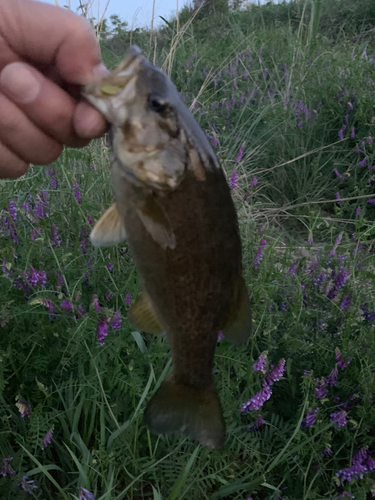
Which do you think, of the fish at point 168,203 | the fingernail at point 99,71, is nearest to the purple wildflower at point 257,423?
the fish at point 168,203

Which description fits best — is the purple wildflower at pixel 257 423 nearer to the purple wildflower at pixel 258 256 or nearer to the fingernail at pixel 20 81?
the purple wildflower at pixel 258 256

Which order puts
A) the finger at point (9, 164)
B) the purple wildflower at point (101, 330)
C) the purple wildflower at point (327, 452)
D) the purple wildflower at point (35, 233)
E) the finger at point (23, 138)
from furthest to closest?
the purple wildflower at point (35, 233), the purple wildflower at point (327, 452), the purple wildflower at point (101, 330), the finger at point (9, 164), the finger at point (23, 138)

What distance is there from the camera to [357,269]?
2.16 meters

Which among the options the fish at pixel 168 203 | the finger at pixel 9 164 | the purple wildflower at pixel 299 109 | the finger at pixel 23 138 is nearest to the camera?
the fish at pixel 168 203

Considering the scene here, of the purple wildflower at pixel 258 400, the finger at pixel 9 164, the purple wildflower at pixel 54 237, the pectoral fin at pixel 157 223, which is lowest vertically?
the purple wildflower at pixel 258 400

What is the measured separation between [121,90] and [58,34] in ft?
1.03

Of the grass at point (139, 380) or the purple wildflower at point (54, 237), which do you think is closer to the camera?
the grass at point (139, 380)

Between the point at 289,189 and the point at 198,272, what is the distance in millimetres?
3319

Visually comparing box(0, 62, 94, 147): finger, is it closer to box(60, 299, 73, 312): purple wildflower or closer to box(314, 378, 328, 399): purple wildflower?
box(60, 299, 73, 312): purple wildflower

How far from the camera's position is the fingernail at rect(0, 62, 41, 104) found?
1.10m

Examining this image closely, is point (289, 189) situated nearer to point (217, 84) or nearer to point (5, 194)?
point (217, 84)

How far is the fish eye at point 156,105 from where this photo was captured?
0.99 metres

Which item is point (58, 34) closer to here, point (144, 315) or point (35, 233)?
point (144, 315)

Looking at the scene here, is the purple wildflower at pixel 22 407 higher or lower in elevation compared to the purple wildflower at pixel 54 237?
lower
